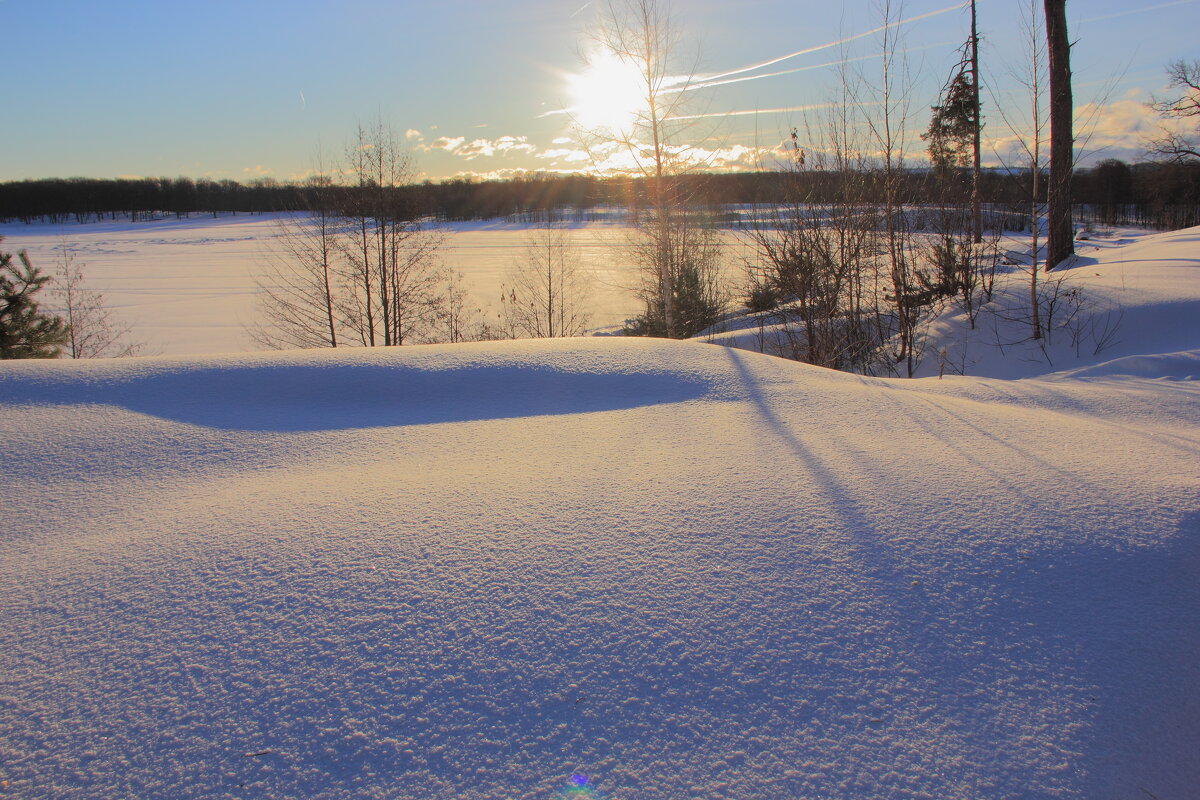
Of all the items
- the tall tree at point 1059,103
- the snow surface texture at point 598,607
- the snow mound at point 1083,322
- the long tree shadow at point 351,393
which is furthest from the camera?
the tall tree at point 1059,103

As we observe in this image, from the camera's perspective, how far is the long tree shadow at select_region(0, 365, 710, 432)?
146 inches

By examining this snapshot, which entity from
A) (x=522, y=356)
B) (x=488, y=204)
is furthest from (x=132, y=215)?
(x=522, y=356)

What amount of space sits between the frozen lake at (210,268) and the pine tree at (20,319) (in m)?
6.47

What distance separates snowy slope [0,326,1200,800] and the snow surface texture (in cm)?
1

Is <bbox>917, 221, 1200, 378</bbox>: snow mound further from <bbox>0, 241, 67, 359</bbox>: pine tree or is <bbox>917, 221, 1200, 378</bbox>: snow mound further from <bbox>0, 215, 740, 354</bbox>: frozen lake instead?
<bbox>0, 241, 67, 359</bbox>: pine tree

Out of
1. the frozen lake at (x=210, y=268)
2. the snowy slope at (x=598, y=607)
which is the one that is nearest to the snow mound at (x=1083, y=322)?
the snowy slope at (x=598, y=607)

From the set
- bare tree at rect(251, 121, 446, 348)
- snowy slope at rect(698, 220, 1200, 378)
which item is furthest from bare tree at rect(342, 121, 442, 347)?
snowy slope at rect(698, 220, 1200, 378)

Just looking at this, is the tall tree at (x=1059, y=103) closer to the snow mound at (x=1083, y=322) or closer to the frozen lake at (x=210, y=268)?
the snow mound at (x=1083, y=322)

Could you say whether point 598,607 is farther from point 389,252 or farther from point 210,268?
point 210,268

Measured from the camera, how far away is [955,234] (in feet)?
34.7

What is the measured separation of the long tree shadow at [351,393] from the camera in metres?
3.71

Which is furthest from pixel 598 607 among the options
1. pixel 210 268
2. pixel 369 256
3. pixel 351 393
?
pixel 210 268

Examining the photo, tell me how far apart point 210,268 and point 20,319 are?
3130 centimetres

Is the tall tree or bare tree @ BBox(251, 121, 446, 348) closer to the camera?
the tall tree
